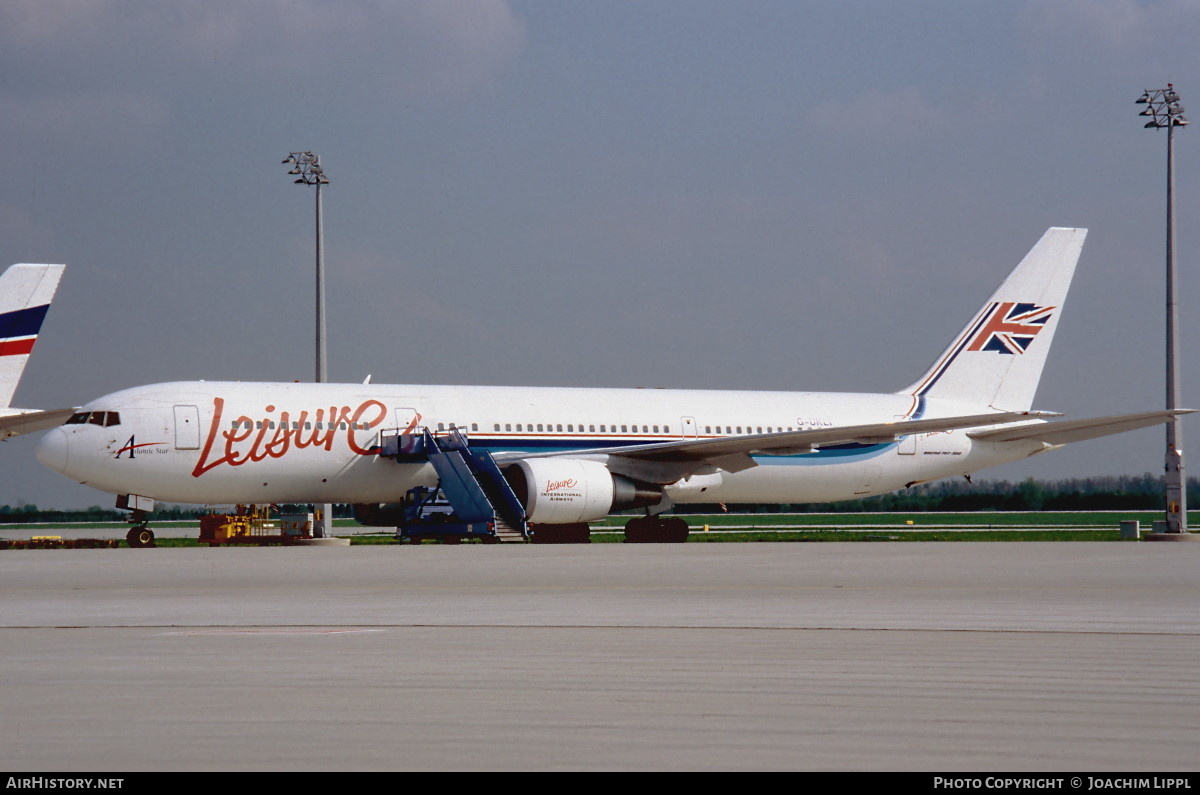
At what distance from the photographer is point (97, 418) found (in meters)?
29.9

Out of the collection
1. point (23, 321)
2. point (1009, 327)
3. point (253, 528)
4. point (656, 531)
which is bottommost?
point (656, 531)

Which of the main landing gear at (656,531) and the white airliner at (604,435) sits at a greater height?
the white airliner at (604,435)

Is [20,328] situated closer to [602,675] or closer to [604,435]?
[604,435]

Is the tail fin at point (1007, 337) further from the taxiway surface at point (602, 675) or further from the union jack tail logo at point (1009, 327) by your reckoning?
the taxiway surface at point (602, 675)

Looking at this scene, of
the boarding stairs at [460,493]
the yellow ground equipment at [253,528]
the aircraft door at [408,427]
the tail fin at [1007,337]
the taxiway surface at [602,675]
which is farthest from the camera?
the tail fin at [1007,337]

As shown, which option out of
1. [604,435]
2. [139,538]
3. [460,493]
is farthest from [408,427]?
[139,538]

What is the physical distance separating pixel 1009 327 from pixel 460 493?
18.0m

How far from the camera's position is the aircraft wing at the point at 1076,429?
3394 centimetres

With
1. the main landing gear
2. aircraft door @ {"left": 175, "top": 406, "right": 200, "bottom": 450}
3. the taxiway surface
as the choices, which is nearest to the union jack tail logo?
the main landing gear

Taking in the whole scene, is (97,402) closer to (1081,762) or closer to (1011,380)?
(1011,380)

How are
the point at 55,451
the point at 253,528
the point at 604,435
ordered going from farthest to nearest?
1. the point at 253,528
2. the point at 604,435
3. the point at 55,451

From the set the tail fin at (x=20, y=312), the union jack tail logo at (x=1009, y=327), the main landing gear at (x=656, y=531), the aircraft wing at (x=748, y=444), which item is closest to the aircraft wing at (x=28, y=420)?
the tail fin at (x=20, y=312)

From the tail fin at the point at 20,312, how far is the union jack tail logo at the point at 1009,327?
24.5m

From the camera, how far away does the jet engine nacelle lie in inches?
1195
